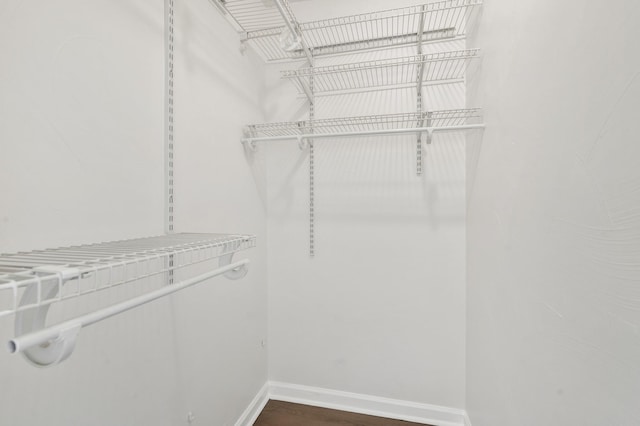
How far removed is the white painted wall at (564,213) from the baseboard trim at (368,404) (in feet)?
1.90

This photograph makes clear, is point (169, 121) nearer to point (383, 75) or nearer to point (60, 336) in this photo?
point (60, 336)

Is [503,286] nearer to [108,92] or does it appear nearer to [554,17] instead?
[554,17]

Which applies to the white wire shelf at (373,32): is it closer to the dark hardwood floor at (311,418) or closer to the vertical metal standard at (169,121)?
the vertical metal standard at (169,121)

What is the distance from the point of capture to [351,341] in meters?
1.78

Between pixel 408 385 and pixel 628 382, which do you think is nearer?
pixel 628 382

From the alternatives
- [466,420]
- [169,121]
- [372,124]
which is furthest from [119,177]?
[466,420]

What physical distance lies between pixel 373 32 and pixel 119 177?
1604 mm

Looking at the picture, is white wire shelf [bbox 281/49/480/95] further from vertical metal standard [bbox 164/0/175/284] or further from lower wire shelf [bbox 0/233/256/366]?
lower wire shelf [bbox 0/233/256/366]

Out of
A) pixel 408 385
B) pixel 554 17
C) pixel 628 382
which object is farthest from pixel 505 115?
pixel 408 385

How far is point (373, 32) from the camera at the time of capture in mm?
1709

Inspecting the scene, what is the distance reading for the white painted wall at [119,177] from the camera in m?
0.63

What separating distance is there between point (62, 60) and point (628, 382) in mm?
1338

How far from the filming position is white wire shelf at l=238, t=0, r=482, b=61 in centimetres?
154

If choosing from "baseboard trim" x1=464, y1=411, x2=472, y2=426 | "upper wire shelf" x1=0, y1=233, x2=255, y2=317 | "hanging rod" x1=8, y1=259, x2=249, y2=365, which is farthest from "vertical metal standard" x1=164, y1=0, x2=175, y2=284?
"baseboard trim" x1=464, y1=411, x2=472, y2=426
